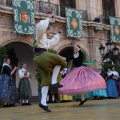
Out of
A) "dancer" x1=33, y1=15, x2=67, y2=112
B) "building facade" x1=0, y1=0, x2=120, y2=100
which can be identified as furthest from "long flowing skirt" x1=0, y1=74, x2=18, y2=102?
"dancer" x1=33, y1=15, x2=67, y2=112

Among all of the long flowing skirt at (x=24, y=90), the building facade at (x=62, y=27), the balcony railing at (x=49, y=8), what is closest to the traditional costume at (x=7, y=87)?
the long flowing skirt at (x=24, y=90)

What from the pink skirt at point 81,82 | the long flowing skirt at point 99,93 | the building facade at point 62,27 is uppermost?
the building facade at point 62,27

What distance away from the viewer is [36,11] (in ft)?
44.6

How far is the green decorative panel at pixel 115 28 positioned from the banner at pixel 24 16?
5.73m

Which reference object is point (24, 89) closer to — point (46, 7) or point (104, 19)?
point (46, 7)

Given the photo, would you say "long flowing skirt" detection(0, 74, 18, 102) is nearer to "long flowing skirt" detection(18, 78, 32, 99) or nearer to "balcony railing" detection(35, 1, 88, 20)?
"long flowing skirt" detection(18, 78, 32, 99)

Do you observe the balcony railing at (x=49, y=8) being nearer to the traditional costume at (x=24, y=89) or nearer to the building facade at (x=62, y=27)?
the building facade at (x=62, y=27)

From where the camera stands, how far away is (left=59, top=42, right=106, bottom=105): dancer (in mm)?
6742

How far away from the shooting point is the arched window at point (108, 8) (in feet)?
57.2

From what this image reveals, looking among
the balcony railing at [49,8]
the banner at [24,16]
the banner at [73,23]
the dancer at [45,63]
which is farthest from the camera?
the banner at [73,23]

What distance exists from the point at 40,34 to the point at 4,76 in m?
4.15

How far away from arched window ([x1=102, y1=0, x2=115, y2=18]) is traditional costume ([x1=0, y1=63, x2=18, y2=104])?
32.3 feet

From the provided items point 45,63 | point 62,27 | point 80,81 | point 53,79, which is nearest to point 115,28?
point 62,27

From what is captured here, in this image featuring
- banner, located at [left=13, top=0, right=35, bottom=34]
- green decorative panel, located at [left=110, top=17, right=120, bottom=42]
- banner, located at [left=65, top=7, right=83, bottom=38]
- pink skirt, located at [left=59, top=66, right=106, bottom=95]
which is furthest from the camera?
green decorative panel, located at [left=110, top=17, right=120, bottom=42]
